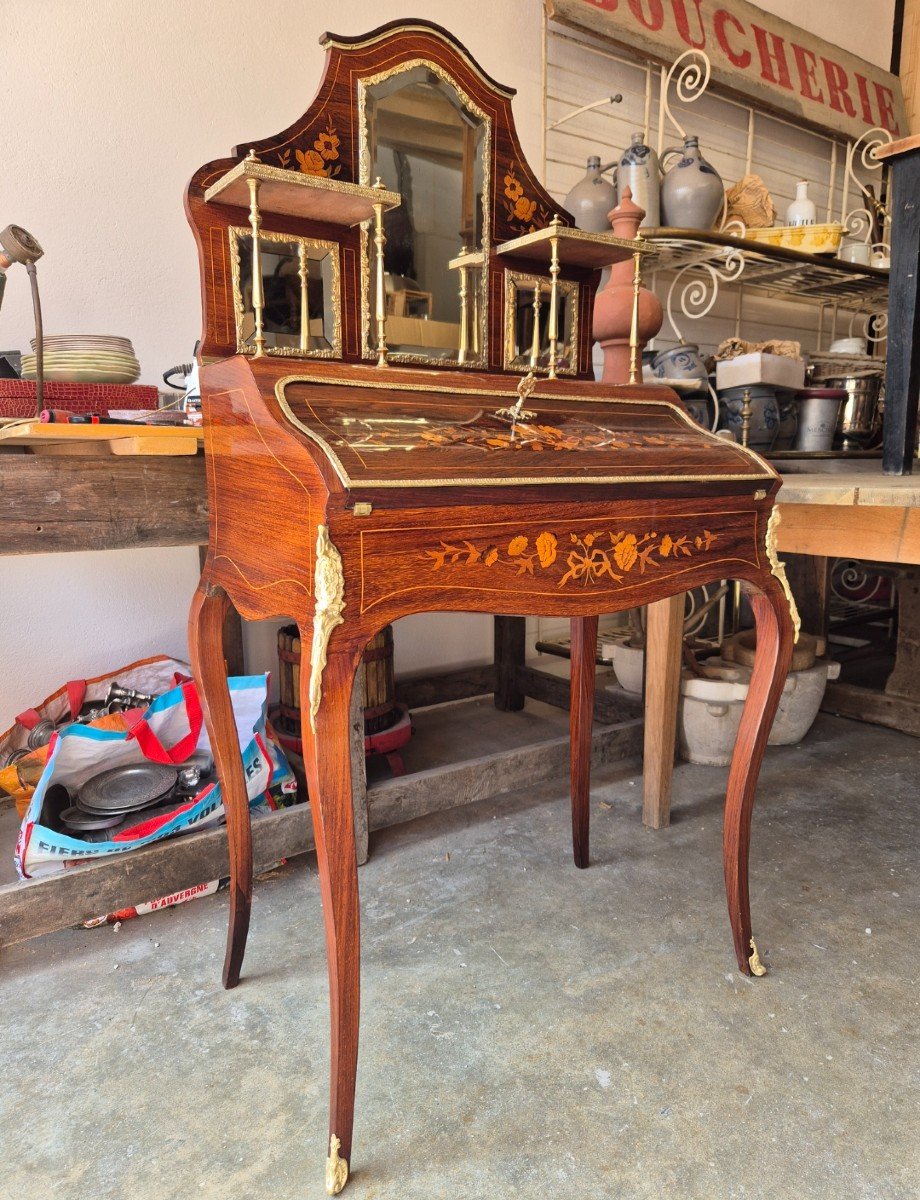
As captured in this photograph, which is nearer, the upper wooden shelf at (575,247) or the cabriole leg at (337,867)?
the cabriole leg at (337,867)

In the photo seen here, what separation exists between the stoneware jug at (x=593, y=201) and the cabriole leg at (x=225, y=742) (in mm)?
2264

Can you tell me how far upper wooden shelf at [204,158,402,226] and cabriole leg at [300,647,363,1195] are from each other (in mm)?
821

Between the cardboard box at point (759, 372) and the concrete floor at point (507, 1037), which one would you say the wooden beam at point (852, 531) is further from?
the cardboard box at point (759, 372)

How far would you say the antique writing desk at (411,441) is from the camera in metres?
1.01

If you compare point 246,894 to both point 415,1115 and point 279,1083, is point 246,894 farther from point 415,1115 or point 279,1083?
point 415,1115

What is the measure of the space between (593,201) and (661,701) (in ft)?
6.39

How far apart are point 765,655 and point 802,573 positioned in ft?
7.18

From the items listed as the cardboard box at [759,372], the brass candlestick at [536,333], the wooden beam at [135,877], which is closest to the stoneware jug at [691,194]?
the cardboard box at [759,372]

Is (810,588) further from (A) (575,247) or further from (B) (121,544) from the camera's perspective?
(B) (121,544)

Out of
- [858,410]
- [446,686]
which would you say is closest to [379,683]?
[446,686]

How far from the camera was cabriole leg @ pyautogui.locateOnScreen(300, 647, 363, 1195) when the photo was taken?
3.21 ft

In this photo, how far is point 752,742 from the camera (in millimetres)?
1487

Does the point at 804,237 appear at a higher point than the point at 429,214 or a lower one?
higher

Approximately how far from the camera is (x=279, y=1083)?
1.28 metres
